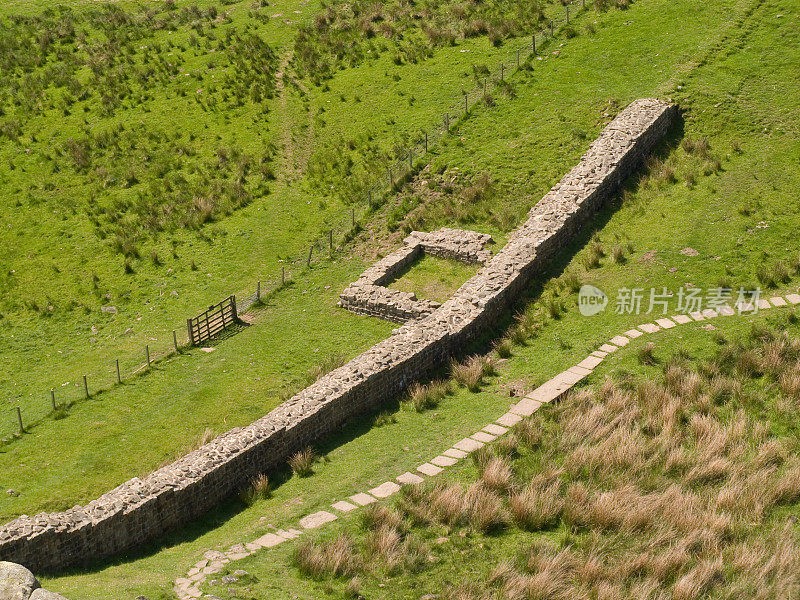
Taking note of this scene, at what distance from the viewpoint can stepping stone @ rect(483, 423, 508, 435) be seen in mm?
19484

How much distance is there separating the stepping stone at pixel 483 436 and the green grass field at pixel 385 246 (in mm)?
538

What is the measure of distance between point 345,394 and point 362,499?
139 inches

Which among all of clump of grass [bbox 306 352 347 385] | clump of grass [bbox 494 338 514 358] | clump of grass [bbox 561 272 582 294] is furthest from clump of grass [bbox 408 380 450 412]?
clump of grass [bbox 561 272 582 294]

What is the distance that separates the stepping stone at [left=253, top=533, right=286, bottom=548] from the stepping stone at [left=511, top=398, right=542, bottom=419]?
6.15 m

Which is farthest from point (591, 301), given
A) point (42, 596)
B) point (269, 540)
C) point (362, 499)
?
point (42, 596)

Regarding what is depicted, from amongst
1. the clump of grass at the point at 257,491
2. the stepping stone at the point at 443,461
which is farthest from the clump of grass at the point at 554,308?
the clump of grass at the point at 257,491

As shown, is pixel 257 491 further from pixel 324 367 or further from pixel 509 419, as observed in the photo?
pixel 324 367

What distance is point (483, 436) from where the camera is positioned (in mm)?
19406

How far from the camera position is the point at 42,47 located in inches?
1783

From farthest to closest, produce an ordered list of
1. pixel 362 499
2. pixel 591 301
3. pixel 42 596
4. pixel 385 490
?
pixel 591 301 < pixel 385 490 < pixel 362 499 < pixel 42 596

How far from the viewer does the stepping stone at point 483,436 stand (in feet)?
63.2

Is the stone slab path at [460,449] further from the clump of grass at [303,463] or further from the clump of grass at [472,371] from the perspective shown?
the clump of grass at [303,463]

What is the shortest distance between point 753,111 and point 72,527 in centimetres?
2567

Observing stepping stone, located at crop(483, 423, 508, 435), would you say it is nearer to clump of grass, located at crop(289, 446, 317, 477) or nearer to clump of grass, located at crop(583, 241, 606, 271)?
clump of grass, located at crop(289, 446, 317, 477)
